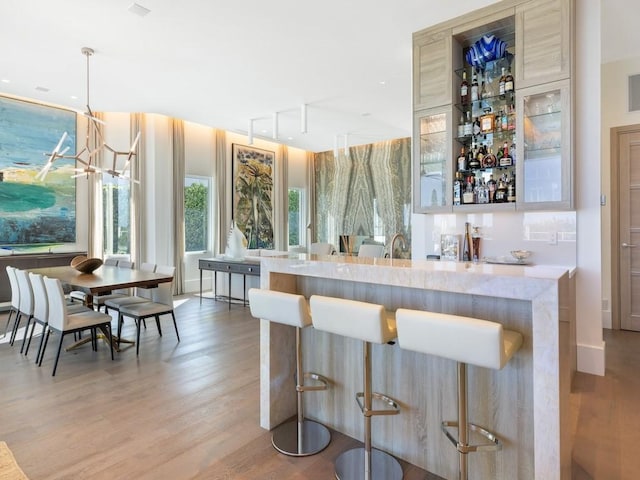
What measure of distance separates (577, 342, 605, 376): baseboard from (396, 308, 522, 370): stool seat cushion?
2387mm

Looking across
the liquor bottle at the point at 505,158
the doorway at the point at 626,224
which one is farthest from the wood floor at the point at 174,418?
the liquor bottle at the point at 505,158

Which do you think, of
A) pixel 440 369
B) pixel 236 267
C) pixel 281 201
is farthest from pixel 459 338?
Result: pixel 281 201

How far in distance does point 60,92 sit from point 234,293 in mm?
4146

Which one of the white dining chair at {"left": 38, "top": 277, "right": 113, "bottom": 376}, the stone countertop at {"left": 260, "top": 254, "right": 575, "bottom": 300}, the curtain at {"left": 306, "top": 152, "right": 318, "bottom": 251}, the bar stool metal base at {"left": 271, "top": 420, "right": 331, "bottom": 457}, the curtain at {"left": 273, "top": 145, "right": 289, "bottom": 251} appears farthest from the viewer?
the curtain at {"left": 306, "top": 152, "right": 318, "bottom": 251}

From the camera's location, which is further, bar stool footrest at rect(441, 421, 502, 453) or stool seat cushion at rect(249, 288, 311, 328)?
stool seat cushion at rect(249, 288, 311, 328)

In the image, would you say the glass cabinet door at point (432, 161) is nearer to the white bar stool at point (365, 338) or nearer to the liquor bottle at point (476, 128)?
the liquor bottle at point (476, 128)

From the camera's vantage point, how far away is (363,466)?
2.07 m

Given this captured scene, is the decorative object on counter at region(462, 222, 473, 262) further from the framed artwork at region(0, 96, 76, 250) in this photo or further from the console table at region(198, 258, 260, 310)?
the framed artwork at region(0, 96, 76, 250)

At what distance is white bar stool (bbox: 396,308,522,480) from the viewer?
1.44 m

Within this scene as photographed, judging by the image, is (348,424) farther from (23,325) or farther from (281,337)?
(23,325)

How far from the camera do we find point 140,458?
215 centimetres

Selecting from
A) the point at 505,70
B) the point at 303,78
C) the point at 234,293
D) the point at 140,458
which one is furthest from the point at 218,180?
the point at 140,458

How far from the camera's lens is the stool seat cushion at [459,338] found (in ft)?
4.71

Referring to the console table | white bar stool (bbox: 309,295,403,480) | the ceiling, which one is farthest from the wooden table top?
the ceiling
